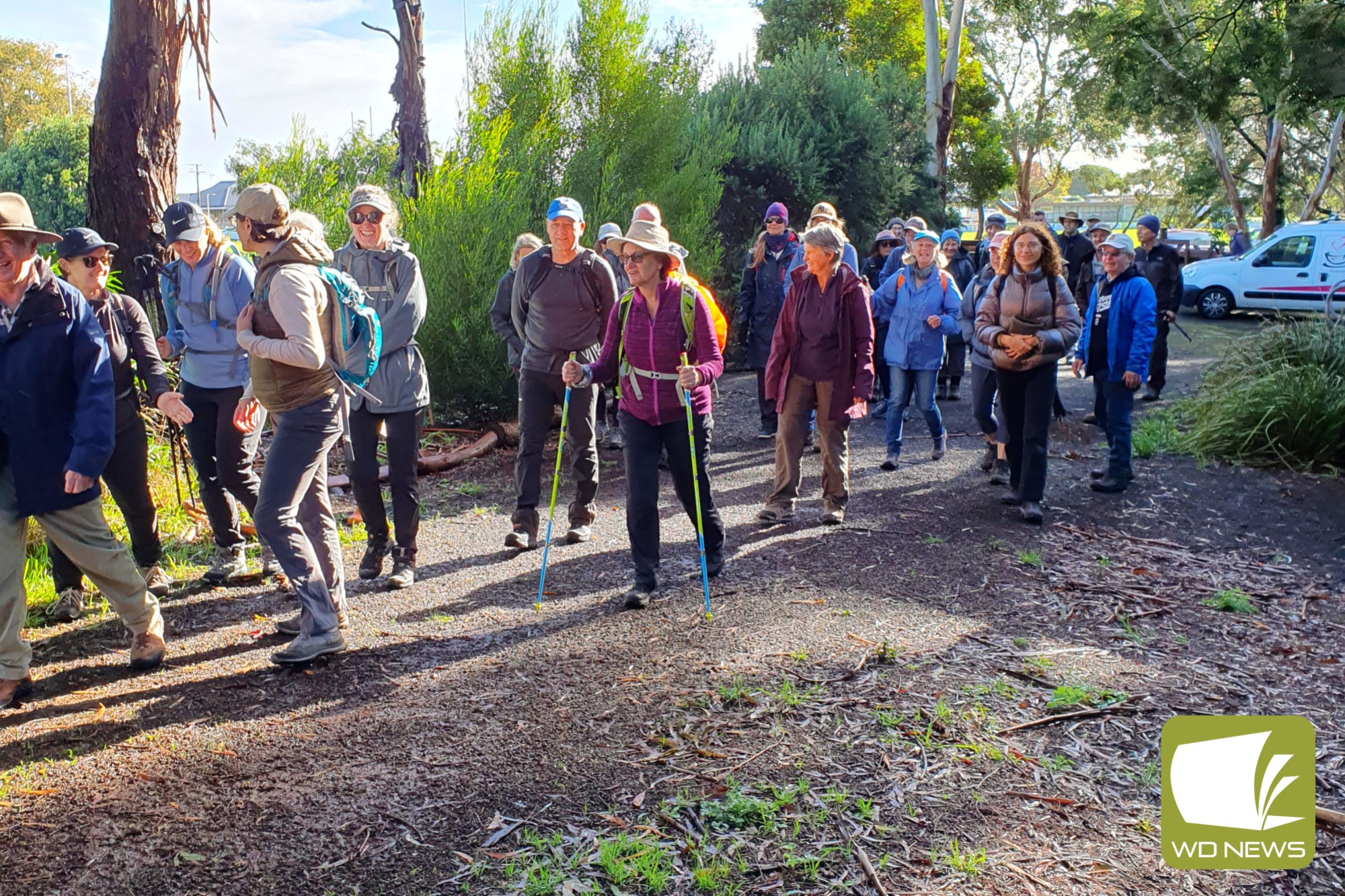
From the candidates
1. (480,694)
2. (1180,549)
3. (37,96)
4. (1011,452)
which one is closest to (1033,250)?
(1011,452)

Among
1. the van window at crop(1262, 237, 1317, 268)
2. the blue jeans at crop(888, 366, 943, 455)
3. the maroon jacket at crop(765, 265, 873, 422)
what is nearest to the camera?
the maroon jacket at crop(765, 265, 873, 422)

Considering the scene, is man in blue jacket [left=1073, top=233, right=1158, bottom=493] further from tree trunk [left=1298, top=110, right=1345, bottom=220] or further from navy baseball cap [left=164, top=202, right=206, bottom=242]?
tree trunk [left=1298, top=110, right=1345, bottom=220]

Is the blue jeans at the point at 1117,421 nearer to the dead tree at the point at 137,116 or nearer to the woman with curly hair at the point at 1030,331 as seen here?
the woman with curly hair at the point at 1030,331

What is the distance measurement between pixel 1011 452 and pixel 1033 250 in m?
1.57

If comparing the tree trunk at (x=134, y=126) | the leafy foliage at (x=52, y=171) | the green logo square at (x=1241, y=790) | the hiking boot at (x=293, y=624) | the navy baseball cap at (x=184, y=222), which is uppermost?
the leafy foliage at (x=52, y=171)

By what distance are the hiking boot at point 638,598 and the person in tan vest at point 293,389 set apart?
1.50 metres

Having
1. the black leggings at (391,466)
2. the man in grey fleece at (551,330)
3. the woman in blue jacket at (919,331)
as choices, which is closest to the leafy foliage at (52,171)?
the woman in blue jacket at (919,331)

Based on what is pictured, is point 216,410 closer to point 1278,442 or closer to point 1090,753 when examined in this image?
point 1090,753

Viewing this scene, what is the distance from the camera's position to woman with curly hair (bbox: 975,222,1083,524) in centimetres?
718

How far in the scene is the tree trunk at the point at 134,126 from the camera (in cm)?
771

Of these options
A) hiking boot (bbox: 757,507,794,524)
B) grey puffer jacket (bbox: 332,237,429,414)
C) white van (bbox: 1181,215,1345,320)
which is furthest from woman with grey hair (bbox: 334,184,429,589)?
white van (bbox: 1181,215,1345,320)

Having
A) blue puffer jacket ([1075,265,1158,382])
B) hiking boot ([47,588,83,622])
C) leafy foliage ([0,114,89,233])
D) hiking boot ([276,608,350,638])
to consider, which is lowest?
hiking boot ([276,608,350,638])

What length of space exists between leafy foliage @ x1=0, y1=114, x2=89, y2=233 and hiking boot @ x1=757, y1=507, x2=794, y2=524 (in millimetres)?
41665

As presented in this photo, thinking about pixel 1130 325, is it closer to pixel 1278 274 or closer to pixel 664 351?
pixel 664 351
